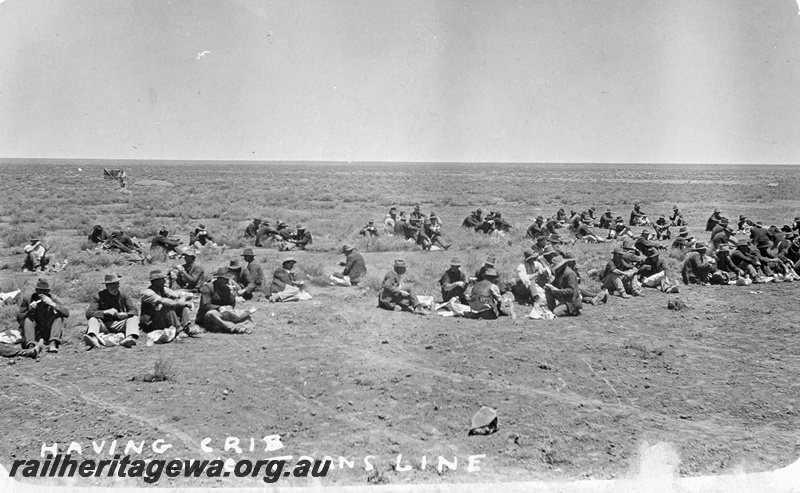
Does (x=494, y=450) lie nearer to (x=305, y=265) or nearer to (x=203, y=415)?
(x=203, y=415)

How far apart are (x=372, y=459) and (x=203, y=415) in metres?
2.37

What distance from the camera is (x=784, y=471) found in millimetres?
6117

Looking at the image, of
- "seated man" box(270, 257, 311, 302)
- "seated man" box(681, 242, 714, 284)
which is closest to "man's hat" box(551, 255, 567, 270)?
"seated man" box(681, 242, 714, 284)

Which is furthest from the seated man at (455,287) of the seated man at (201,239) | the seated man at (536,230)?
the seated man at (201,239)

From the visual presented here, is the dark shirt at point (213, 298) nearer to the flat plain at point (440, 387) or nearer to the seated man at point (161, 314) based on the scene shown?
the seated man at point (161, 314)

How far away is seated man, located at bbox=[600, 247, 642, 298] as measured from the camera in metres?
12.7

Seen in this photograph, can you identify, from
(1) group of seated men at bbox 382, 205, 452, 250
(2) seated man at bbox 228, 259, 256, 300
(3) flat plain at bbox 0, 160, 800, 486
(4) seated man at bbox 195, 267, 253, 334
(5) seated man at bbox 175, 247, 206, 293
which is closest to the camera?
(3) flat plain at bbox 0, 160, 800, 486

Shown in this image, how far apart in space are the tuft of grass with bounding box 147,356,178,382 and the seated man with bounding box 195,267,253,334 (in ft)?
5.56

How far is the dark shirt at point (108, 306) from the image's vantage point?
9242 mm

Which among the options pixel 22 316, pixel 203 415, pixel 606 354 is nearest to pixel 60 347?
pixel 22 316

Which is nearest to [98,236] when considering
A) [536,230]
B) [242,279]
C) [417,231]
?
[242,279]

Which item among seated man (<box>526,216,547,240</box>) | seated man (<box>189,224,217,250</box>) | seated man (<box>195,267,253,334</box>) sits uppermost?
seated man (<box>526,216,547,240</box>)

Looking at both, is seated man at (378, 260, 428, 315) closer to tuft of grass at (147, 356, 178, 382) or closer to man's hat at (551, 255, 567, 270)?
man's hat at (551, 255, 567, 270)

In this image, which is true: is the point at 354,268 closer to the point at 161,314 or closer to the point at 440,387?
the point at 161,314
